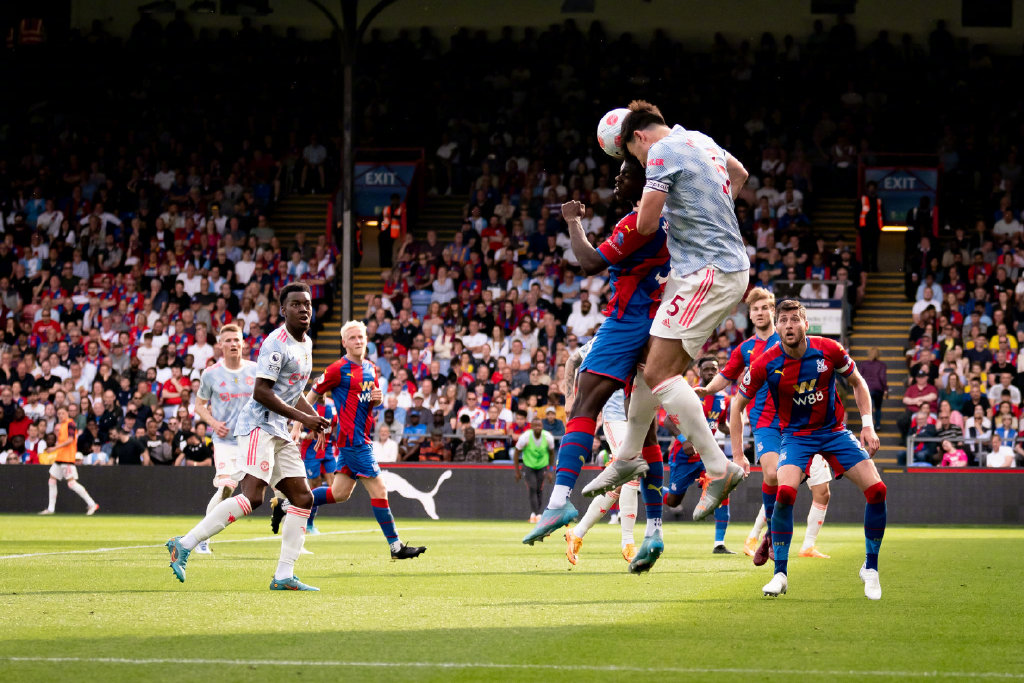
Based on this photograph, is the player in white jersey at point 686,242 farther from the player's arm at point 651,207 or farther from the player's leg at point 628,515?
the player's leg at point 628,515

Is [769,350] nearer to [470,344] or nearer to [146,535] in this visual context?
[146,535]

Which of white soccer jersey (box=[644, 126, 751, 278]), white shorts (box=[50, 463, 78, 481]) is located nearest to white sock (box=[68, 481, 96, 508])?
white shorts (box=[50, 463, 78, 481])

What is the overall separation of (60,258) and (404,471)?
1109 cm

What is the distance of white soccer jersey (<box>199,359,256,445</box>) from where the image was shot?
15.1m

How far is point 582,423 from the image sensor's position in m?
8.28

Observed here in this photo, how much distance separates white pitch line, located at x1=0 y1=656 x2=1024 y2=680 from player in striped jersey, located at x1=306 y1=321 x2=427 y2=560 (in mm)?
5884

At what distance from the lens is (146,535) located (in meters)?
17.9

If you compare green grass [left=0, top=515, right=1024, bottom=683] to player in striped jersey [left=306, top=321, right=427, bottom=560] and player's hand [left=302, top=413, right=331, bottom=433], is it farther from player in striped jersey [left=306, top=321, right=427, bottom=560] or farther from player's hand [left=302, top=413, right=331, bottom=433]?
player's hand [left=302, top=413, right=331, bottom=433]

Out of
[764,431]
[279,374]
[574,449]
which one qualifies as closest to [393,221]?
[764,431]

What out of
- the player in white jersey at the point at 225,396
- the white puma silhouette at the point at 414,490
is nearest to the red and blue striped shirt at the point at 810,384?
the player in white jersey at the point at 225,396

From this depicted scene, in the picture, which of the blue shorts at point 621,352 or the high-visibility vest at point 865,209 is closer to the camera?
the blue shorts at point 621,352

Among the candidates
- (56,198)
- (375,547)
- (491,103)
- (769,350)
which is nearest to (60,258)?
(56,198)

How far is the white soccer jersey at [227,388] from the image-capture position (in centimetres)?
1509

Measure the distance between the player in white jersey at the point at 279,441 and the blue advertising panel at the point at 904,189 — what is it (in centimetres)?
2056
